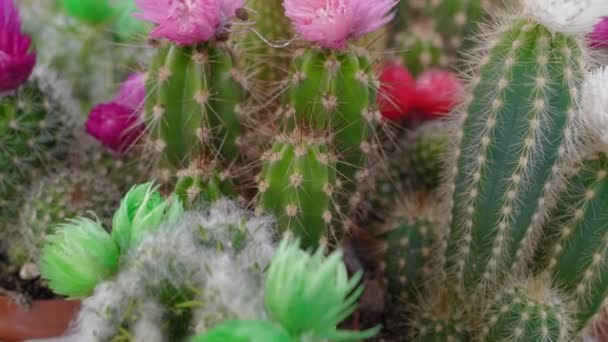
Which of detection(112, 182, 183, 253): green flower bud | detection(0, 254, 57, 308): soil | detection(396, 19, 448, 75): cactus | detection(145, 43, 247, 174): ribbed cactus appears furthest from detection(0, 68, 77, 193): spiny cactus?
detection(396, 19, 448, 75): cactus

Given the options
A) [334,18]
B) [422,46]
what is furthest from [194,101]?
[422,46]

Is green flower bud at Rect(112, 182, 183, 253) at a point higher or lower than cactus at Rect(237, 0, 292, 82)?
lower

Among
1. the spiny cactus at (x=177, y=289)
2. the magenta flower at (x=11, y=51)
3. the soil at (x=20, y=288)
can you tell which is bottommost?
the soil at (x=20, y=288)

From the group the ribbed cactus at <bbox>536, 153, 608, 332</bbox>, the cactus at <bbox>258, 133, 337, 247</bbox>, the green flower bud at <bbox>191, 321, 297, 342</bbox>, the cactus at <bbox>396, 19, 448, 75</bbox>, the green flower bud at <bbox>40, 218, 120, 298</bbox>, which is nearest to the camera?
the green flower bud at <bbox>191, 321, 297, 342</bbox>

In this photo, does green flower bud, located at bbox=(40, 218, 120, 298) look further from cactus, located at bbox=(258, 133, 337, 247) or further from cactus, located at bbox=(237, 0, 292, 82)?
cactus, located at bbox=(237, 0, 292, 82)

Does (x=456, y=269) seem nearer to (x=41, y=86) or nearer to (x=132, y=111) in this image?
(x=132, y=111)

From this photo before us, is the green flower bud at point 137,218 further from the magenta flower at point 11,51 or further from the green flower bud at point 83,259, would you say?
the magenta flower at point 11,51

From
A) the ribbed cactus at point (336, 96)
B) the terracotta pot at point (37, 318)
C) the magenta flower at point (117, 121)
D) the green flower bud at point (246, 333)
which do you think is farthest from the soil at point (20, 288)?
the green flower bud at point (246, 333)
